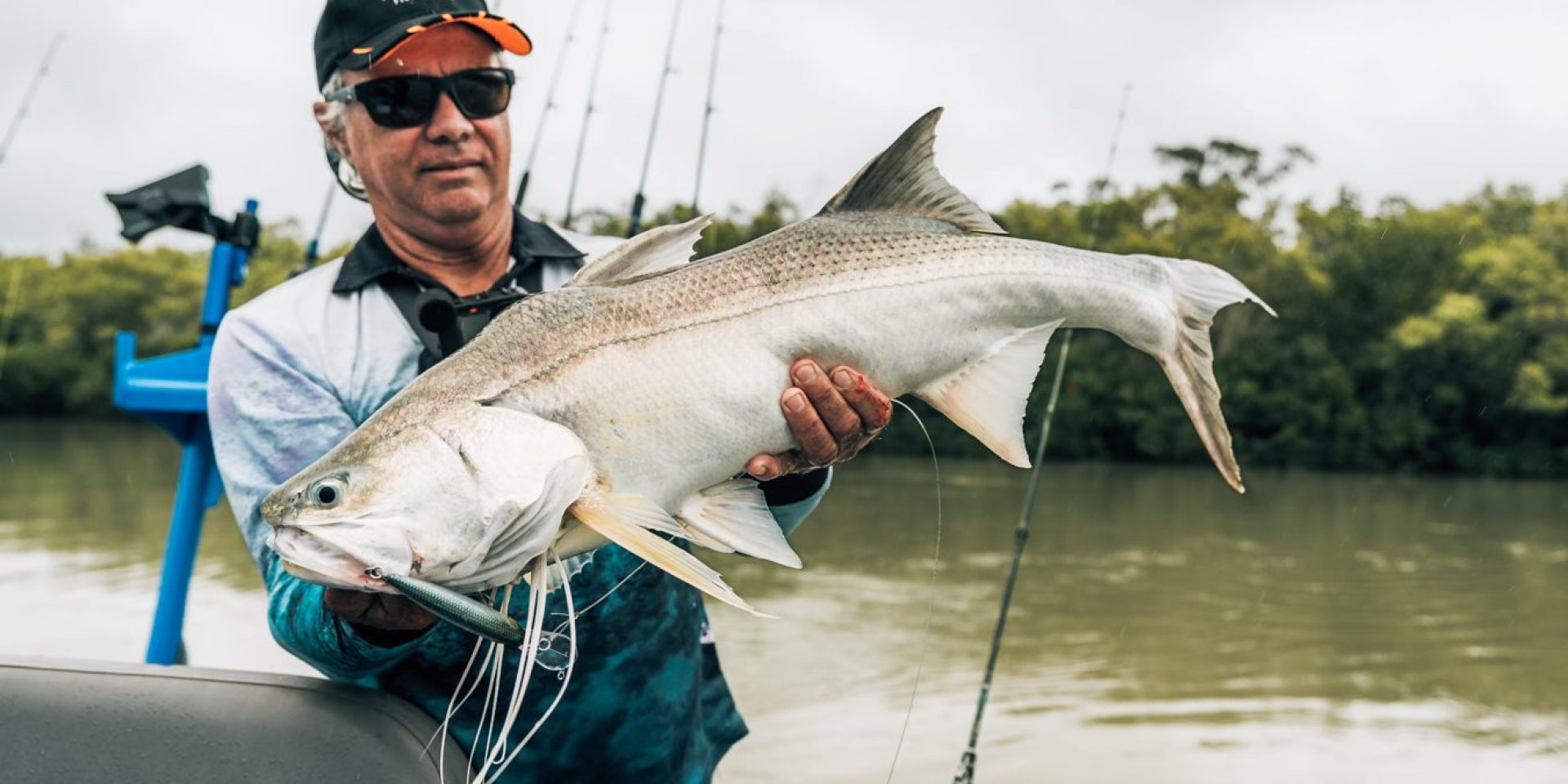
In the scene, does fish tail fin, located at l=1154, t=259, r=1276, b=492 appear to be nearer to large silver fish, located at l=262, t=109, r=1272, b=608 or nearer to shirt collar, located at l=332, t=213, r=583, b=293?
large silver fish, located at l=262, t=109, r=1272, b=608

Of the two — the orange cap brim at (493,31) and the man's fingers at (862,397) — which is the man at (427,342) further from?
the man's fingers at (862,397)

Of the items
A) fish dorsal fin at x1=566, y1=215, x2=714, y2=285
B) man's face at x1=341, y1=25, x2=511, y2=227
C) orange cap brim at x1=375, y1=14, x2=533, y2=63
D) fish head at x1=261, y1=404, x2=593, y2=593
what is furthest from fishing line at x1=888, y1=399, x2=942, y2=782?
orange cap brim at x1=375, y1=14, x2=533, y2=63

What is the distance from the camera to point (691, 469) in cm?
202

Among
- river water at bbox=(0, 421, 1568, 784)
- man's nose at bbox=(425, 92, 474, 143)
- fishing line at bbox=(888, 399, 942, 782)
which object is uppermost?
man's nose at bbox=(425, 92, 474, 143)

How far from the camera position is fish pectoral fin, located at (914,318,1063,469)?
225 cm

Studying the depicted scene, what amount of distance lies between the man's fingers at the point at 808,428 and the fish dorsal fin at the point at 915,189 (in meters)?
0.38

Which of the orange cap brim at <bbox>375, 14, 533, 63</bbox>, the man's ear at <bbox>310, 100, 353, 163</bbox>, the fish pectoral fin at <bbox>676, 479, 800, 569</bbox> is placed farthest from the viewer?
the man's ear at <bbox>310, 100, 353, 163</bbox>

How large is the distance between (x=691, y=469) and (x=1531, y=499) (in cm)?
2988

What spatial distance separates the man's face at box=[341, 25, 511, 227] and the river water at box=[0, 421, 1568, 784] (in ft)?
4.32

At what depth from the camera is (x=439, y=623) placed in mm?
2455

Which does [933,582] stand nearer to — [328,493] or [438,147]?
[438,147]

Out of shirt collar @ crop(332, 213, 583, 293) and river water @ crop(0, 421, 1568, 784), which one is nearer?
shirt collar @ crop(332, 213, 583, 293)

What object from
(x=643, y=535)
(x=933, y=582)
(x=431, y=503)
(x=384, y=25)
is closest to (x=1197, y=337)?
(x=643, y=535)

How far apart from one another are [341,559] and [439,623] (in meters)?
0.72
